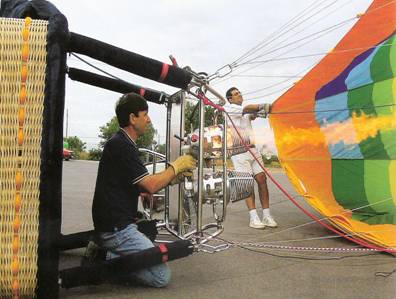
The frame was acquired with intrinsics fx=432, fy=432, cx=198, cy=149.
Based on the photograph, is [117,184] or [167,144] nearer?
[117,184]

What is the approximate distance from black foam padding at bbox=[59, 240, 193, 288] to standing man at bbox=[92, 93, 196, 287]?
0.43 ft

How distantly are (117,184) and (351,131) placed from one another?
3075mm

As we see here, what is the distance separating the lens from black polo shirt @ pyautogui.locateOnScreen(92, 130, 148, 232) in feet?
10.1

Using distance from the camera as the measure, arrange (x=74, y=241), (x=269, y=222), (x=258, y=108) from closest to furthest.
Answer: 1. (x=74, y=241)
2. (x=258, y=108)
3. (x=269, y=222)

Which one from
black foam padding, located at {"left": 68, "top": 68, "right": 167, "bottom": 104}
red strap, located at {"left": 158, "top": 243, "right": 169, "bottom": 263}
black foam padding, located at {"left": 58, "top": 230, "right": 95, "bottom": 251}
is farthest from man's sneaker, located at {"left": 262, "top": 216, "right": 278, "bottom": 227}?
red strap, located at {"left": 158, "top": 243, "right": 169, "bottom": 263}

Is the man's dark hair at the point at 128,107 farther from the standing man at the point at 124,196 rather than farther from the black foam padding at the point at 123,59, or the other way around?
the black foam padding at the point at 123,59

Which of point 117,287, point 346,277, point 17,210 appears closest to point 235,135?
point 346,277

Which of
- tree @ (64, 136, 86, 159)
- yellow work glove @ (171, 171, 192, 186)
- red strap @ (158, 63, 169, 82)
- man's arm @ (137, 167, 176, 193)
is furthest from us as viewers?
tree @ (64, 136, 86, 159)

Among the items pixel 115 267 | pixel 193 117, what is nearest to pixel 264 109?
pixel 193 117

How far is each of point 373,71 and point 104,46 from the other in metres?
3.42

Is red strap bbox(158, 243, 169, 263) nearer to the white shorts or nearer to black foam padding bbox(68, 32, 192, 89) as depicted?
black foam padding bbox(68, 32, 192, 89)

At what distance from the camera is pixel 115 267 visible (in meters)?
2.84

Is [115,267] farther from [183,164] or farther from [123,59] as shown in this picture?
[123,59]

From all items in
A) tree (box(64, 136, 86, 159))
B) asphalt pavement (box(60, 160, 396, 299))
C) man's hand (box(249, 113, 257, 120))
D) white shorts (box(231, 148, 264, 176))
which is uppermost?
tree (box(64, 136, 86, 159))
